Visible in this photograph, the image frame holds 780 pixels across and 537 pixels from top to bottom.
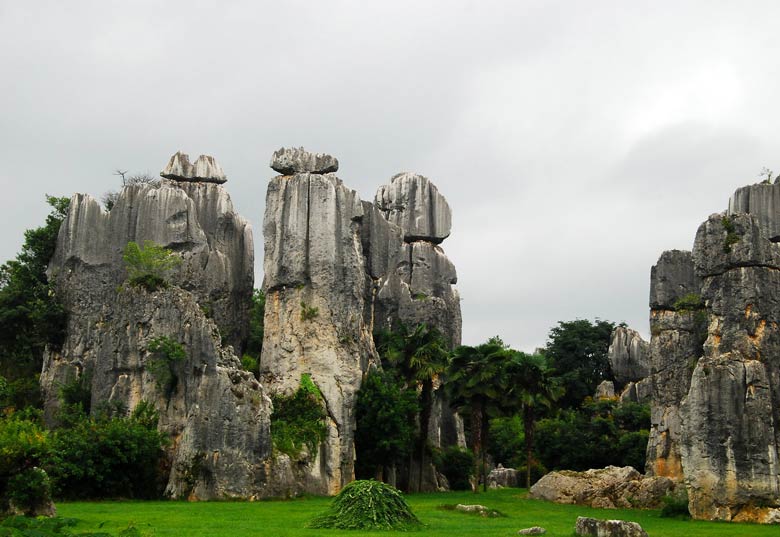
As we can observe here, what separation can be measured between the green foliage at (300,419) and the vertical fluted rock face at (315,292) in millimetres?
652

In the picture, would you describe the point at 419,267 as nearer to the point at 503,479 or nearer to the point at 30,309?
the point at 503,479

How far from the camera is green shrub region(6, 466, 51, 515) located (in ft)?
84.6

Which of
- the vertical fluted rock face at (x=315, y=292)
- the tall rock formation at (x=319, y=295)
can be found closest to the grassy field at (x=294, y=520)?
the tall rock formation at (x=319, y=295)

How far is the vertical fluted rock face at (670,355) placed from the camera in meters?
48.6

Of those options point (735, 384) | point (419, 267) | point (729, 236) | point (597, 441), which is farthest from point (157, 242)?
point (735, 384)

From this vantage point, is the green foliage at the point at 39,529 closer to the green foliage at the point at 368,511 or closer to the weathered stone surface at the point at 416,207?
the green foliage at the point at 368,511

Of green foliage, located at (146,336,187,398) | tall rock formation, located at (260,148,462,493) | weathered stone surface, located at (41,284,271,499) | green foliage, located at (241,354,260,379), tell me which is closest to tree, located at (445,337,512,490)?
tall rock formation, located at (260,148,462,493)

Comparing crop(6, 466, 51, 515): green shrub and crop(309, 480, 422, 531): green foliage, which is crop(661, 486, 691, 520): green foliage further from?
crop(6, 466, 51, 515): green shrub

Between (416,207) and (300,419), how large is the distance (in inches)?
895

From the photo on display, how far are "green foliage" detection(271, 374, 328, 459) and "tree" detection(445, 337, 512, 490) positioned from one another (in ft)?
24.6

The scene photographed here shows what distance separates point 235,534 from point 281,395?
891 inches

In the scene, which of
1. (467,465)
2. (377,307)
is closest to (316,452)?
(467,465)

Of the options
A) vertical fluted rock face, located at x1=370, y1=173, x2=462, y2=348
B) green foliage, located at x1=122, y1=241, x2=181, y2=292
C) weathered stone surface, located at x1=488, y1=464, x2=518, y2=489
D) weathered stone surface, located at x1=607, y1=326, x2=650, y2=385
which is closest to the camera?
green foliage, located at x1=122, y1=241, x2=181, y2=292

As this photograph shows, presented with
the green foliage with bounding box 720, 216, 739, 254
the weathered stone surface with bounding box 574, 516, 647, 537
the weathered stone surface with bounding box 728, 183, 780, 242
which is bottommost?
the weathered stone surface with bounding box 574, 516, 647, 537
